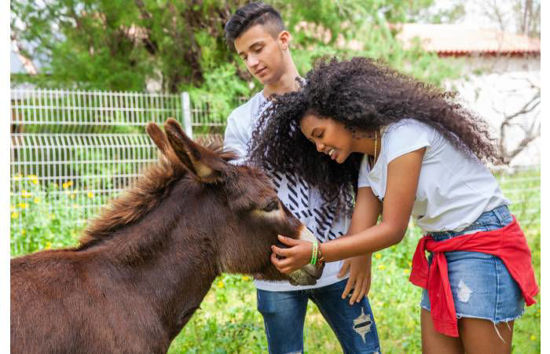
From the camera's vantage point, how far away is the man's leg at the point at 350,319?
10.6 ft

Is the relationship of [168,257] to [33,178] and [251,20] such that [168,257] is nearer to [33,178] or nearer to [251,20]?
[251,20]

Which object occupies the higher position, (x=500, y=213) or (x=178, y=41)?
(x=178, y=41)

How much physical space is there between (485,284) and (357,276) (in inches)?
27.1

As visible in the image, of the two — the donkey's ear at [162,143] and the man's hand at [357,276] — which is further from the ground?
the donkey's ear at [162,143]

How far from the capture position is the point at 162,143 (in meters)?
2.83

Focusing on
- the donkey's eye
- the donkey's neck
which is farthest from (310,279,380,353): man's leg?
the donkey's neck

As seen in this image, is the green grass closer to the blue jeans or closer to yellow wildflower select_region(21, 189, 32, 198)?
yellow wildflower select_region(21, 189, 32, 198)

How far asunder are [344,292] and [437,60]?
10192mm

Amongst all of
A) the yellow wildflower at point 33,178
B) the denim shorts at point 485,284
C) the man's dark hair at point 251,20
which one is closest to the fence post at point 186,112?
the yellow wildflower at point 33,178

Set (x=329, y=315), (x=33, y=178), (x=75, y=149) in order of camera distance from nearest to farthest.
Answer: (x=329, y=315)
(x=33, y=178)
(x=75, y=149)

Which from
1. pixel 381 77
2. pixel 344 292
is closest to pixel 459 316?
pixel 344 292

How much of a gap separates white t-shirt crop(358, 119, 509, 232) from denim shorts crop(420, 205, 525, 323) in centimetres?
6

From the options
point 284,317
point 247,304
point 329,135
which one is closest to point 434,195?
point 329,135

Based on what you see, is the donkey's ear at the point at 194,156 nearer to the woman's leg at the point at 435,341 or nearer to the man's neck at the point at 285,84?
the man's neck at the point at 285,84
